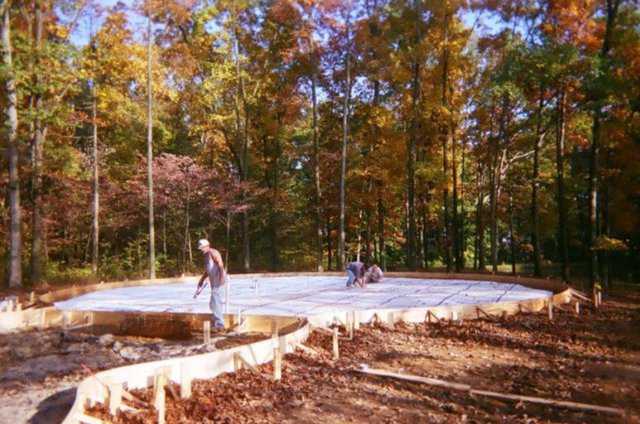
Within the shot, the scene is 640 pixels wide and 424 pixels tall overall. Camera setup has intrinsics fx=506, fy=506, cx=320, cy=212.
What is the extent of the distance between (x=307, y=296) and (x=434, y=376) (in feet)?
18.6

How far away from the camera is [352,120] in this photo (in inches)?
867

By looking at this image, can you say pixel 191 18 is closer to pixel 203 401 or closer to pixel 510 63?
pixel 510 63

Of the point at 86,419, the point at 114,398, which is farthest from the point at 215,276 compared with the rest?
the point at 86,419

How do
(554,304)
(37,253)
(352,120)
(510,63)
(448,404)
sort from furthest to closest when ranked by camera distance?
(352,120)
(37,253)
(510,63)
(554,304)
(448,404)

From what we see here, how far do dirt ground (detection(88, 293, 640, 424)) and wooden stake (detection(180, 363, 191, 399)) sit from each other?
10cm

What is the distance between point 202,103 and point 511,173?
14.2 meters

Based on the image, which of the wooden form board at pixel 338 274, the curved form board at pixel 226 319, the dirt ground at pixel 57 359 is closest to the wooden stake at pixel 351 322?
the curved form board at pixel 226 319

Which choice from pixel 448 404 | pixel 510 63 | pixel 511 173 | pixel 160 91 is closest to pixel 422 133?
pixel 511 173

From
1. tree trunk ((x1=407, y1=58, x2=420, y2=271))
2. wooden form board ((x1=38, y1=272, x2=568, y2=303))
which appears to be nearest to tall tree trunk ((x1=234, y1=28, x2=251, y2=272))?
wooden form board ((x1=38, y1=272, x2=568, y2=303))

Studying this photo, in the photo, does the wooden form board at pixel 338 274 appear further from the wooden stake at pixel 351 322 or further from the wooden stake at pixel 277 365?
the wooden stake at pixel 277 365

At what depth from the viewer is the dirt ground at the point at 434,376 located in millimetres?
4238

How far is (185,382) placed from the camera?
4609 mm

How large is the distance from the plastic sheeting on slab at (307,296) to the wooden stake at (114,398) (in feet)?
13.9

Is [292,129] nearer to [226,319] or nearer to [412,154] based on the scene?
[412,154]
